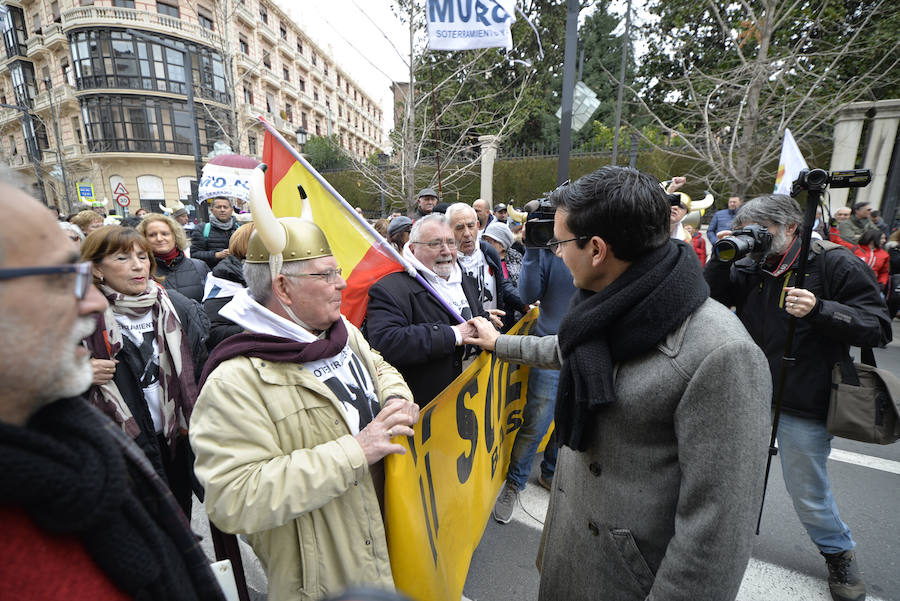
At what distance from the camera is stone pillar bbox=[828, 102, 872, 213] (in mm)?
10430

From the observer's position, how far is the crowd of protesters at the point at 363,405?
2.41 feet

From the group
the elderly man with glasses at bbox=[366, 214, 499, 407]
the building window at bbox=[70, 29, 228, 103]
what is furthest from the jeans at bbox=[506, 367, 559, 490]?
the building window at bbox=[70, 29, 228, 103]

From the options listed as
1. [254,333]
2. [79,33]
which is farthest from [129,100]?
[254,333]

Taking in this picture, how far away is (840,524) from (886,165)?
42.2 ft

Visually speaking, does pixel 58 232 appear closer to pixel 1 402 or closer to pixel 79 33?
pixel 1 402

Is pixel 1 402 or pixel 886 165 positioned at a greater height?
pixel 886 165

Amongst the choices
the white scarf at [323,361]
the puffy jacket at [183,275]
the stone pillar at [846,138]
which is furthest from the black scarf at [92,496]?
the stone pillar at [846,138]

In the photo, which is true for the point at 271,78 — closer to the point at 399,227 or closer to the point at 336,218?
the point at 399,227

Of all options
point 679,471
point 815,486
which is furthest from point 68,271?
point 815,486

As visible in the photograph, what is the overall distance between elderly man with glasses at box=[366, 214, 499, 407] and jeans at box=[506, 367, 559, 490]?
694 millimetres

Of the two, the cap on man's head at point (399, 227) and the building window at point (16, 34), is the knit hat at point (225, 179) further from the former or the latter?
the building window at point (16, 34)

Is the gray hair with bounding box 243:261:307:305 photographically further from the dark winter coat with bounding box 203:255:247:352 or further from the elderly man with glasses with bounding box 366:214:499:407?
the dark winter coat with bounding box 203:255:247:352

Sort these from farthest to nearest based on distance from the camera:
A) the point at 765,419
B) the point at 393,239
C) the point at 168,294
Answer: the point at 393,239, the point at 168,294, the point at 765,419

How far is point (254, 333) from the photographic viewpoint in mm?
1523
